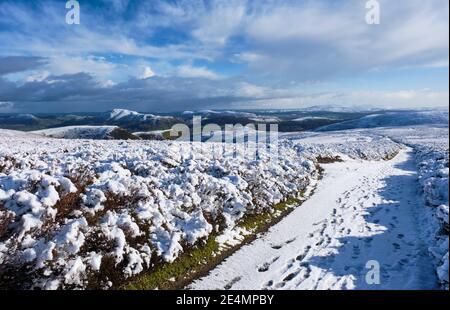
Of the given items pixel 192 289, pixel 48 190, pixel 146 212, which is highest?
pixel 48 190

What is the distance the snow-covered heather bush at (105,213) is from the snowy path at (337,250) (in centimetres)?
177

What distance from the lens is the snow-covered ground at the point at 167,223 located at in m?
9.30

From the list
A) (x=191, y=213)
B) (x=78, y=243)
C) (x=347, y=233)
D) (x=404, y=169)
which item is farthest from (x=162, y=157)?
(x=404, y=169)

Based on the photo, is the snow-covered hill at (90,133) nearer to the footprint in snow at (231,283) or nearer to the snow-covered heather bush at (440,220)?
the snow-covered heather bush at (440,220)

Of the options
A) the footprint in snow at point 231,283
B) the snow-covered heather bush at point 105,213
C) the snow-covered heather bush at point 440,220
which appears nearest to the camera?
the snow-covered heather bush at point 440,220

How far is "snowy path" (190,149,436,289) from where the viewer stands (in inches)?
378

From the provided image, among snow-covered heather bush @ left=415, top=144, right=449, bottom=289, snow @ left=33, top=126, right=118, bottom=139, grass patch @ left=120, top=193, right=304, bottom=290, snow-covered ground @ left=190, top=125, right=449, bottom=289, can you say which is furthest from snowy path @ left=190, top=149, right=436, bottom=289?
snow @ left=33, top=126, right=118, bottom=139

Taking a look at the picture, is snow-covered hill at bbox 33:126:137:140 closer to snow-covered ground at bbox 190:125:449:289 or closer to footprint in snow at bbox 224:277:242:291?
snow-covered ground at bbox 190:125:449:289

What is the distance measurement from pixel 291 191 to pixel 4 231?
1354cm

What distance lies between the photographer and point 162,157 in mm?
17141

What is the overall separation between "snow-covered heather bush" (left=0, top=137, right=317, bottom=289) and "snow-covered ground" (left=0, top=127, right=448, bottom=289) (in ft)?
0.10

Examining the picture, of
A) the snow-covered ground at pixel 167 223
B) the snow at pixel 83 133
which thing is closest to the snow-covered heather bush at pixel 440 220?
the snow-covered ground at pixel 167 223
